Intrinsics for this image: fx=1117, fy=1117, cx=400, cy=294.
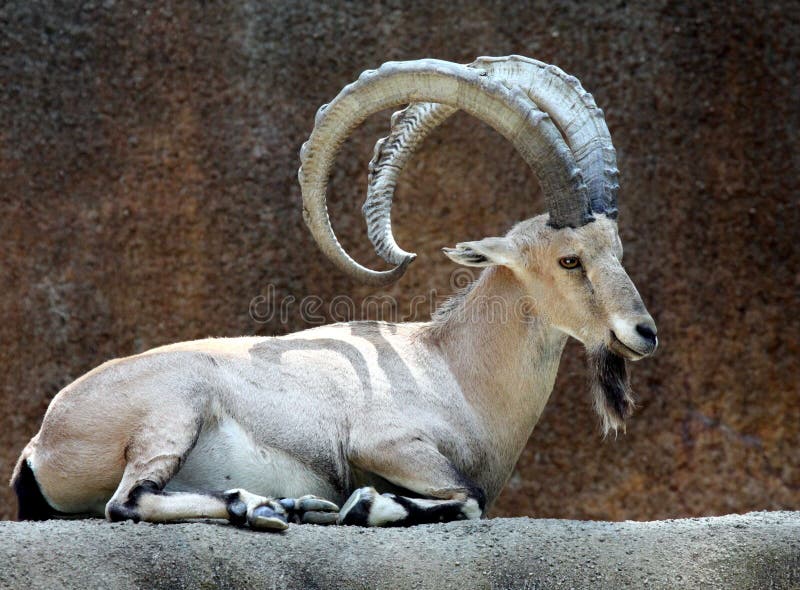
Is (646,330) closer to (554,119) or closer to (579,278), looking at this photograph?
(579,278)

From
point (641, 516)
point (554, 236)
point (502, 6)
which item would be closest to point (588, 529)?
point (554, 236)

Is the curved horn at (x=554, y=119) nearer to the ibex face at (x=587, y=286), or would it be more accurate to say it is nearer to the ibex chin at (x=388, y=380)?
the ibex chin at (x=388, y=380)

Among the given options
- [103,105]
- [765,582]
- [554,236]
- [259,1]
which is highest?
[259,1]

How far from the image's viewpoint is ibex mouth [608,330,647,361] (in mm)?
6410

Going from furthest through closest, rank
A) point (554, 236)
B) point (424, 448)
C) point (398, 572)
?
point (554, 236), point (424, 448), point (398, 572)

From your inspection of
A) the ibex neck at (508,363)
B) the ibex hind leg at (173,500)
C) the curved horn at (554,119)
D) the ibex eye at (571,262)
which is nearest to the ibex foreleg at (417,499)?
the ibex hind leg at (173,500)

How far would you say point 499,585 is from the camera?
5.23 meters

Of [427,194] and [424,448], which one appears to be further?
[427,194]

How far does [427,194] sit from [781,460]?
379cm

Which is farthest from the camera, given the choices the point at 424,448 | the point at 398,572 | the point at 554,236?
the point at 554,236

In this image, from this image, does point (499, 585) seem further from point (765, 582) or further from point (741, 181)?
point (741, 181)

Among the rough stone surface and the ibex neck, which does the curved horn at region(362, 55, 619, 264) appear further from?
the rough stone surface

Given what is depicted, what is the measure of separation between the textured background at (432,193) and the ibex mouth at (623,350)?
10.2 ft

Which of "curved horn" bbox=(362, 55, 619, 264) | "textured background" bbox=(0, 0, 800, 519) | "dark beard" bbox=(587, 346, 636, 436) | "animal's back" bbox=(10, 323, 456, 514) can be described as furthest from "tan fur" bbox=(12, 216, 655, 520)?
"textured background" bbox=(0, 0, 800, 519)
